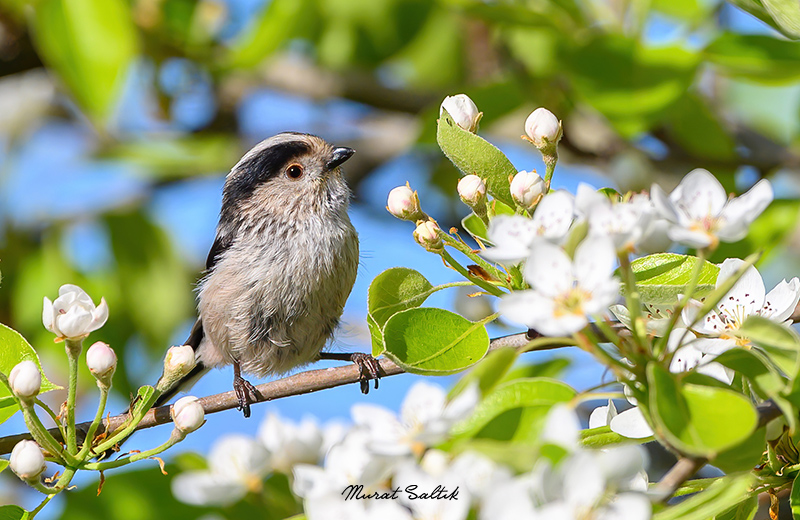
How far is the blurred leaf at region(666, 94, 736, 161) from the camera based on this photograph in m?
3.78

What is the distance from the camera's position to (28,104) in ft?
19.3

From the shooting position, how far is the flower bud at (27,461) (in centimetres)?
188

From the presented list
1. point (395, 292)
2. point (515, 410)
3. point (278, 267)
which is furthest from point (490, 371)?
point (278, 267)

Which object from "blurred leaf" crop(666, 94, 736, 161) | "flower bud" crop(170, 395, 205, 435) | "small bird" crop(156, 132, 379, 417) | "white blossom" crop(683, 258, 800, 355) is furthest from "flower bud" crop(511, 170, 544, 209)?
"blurred leaf" crop(666, 94, 736, 161)

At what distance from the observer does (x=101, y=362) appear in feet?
6.82

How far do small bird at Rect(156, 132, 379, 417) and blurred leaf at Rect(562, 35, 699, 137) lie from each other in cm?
135

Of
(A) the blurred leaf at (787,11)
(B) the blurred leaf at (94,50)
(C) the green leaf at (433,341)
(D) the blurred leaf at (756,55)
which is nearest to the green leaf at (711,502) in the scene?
(C) the green leaf at (433,341)

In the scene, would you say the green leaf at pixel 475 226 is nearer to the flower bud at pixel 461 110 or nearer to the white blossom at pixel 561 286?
the flower bud at pixel 461 110

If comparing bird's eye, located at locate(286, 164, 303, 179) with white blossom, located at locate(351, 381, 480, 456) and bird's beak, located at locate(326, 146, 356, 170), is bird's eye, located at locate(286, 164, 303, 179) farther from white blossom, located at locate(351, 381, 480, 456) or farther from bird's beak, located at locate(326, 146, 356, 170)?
white blossom, located at locate(351, 381, 480, 456)

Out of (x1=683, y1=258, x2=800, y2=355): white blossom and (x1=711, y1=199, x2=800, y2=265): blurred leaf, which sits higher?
(x1=683, y1=258, x2=800, y2=355): white blossom

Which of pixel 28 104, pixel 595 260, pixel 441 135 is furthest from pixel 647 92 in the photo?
pixel 28 104

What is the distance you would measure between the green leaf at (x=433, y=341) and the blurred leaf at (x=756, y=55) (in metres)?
1.74

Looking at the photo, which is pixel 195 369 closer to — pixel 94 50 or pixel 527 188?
pixel 94 50

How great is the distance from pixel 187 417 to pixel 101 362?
252mm
